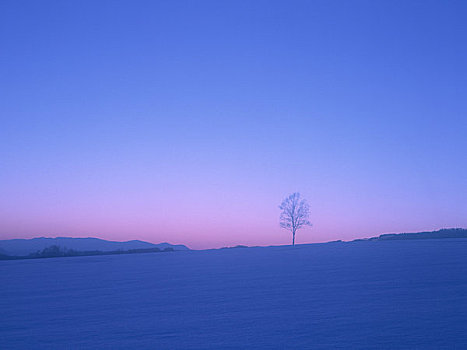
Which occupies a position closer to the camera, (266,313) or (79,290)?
(266,313)

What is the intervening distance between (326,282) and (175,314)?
428cm

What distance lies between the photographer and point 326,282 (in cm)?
885

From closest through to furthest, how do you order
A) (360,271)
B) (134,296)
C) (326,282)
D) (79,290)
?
(134,296) → (326,282) → (79,290) → (360,271)

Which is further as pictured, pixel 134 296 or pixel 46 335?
pixel 134 296

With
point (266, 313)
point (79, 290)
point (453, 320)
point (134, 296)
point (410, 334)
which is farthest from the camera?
point (79, 290)

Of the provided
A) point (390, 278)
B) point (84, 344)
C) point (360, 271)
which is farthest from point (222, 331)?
point (360, 271)

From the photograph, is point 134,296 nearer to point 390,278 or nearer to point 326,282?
point 326,282

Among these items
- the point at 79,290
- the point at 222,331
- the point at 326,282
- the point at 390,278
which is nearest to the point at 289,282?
the point at 326,282

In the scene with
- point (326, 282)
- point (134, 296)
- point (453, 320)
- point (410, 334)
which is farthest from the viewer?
point (326, 282)

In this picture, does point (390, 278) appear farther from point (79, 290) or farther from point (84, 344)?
Result: point (79, 290)

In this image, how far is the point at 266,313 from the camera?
5.97 meters

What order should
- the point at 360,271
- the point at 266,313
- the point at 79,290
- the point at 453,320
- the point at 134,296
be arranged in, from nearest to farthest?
the point at 453,320 < the point at 266,313 < the point at 134,296 < the point at 79,290 < the point at 360,271

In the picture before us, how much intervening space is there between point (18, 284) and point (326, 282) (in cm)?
949

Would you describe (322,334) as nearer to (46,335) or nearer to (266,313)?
(266,313)
